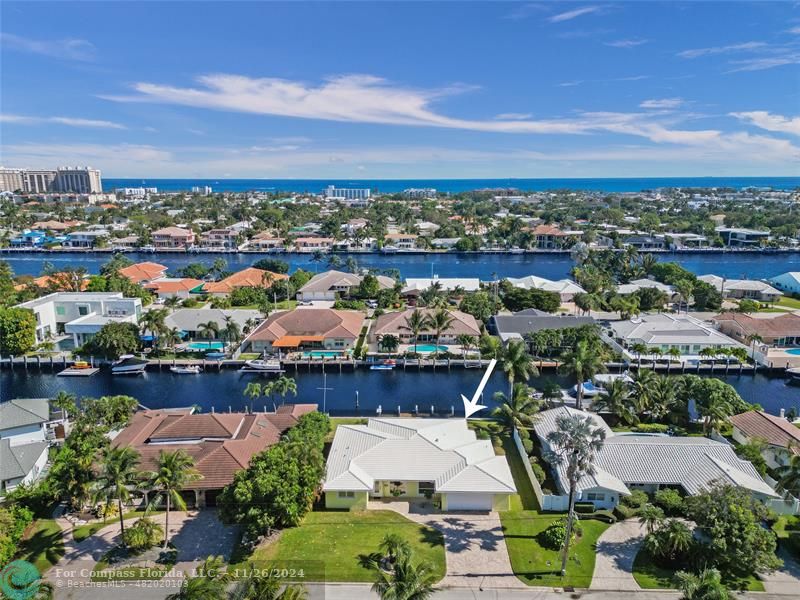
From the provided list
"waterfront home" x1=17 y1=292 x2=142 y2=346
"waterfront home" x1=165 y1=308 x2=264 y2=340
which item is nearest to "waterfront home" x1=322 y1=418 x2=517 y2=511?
"waterfront home" x1=165 y1=308 x2=264 y2=340

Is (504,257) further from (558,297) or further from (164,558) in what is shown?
(164,558)

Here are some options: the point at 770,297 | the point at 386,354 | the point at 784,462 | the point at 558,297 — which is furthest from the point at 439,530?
the point at 770,297

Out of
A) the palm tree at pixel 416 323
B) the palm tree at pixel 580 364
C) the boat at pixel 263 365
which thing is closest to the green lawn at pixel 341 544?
the palm tree at pixel 580 364

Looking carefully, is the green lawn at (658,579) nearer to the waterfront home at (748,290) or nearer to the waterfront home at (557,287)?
the waterfront home at (557,287)

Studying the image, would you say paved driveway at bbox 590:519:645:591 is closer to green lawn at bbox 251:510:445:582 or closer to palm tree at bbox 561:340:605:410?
green lawn at bbox 251:510:445:582

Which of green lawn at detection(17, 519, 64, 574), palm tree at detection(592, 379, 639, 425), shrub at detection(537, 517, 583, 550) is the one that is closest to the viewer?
green lawn at detection(17, 519, 64, 574)

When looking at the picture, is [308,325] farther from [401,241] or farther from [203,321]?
[401,241]
